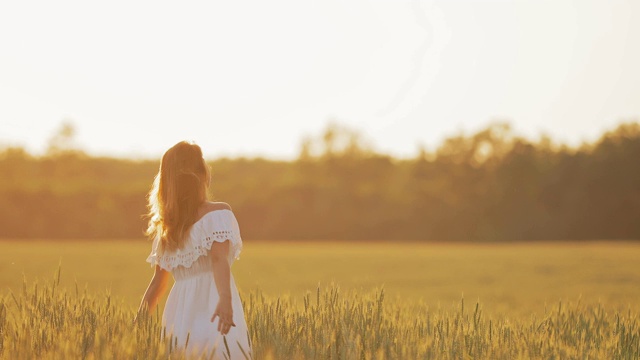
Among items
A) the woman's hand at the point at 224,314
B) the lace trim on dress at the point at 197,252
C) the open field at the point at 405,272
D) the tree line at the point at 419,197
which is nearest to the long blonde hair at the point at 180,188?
the lace trim on dress at the point at 197,252

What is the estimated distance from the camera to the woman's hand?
5.46 metres

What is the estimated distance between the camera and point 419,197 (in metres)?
57.7

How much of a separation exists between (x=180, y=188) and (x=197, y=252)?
47 cm

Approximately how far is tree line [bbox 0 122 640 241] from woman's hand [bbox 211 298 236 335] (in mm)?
48168

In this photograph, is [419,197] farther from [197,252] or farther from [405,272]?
[197,252]

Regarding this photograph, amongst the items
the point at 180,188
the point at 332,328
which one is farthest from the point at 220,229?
the point at 332,328

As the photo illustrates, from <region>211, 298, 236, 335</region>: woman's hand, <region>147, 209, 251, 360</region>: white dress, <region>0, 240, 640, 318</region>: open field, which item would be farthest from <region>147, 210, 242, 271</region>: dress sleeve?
<region>0, 240, 640, 318</region>: open field

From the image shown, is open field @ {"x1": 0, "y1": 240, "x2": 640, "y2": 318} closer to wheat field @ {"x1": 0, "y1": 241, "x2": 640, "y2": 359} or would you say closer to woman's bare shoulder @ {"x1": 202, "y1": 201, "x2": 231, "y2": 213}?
wheat field @ {"x1": 0, "y1": 241, "x2": 640, "y2": 359}

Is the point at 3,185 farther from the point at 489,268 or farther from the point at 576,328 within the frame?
the point at 576,328

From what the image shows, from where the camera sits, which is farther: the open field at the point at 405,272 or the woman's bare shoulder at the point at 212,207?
the open field at the point at 405,272

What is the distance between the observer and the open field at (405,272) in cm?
2283

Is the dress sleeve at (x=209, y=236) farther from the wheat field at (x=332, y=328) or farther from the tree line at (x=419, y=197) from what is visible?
the tree line at (x=419, y=197)

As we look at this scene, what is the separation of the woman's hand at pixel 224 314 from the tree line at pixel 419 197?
4817cm

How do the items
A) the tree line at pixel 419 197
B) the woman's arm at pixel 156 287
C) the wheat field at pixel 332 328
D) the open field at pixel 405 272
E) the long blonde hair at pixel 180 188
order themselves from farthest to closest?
the tree line at pixel 419 197, the open field at pixel 405 272, the woman's arm at pixel 156 287, the long blonde hair at pixel 180 188, the wheat field at pixel 332 328
